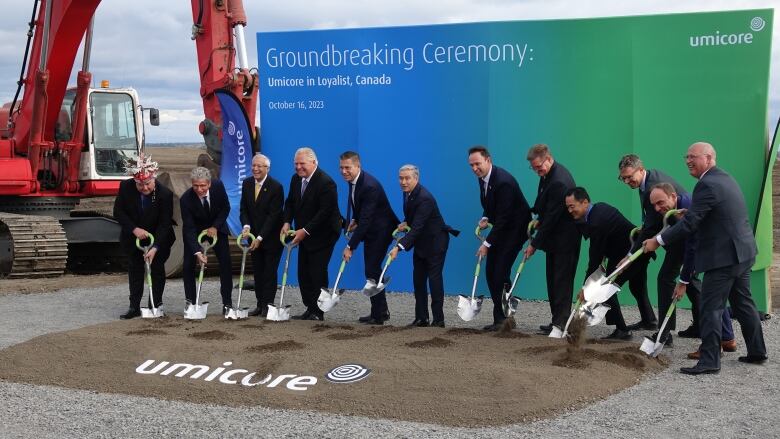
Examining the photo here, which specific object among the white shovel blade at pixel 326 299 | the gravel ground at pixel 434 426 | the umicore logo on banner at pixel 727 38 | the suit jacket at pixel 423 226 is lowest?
the gravel ground at pixel 434 426

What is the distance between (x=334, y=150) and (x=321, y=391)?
19.9ft

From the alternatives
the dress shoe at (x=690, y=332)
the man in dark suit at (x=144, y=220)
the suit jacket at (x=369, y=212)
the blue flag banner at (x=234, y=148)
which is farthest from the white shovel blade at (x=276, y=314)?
the dress shoe at (x=690, y=332)

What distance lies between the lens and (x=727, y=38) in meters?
10.7

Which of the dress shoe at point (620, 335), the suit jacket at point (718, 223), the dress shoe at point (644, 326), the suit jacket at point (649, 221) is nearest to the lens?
the suit jacket at point (718, 223)

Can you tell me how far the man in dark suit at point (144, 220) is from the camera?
1033 centimetres

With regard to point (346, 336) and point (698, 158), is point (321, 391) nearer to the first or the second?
point (346, 336)

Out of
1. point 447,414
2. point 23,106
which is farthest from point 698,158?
point 23,106

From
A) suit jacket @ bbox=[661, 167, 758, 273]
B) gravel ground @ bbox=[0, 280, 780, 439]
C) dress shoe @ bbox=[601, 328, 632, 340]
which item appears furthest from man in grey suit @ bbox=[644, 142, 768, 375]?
dress shoe @ bbox=[601, 328, 632, 340]

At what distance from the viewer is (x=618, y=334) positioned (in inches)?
360

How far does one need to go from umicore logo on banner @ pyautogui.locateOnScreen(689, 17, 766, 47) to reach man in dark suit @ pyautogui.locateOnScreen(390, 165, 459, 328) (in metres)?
3.66

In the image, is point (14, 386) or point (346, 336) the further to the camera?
point (346, 336)

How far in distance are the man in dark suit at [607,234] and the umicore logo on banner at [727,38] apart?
2.92 metres

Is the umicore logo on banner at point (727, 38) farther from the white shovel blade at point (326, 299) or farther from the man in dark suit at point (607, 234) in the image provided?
the white shovel blade at point (326, 299)

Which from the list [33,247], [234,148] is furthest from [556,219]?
[33,247]
